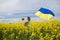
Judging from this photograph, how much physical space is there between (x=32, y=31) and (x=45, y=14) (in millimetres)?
348

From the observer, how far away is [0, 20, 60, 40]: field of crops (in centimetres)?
213

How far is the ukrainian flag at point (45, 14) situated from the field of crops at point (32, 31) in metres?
0.11

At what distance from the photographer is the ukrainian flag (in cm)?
234

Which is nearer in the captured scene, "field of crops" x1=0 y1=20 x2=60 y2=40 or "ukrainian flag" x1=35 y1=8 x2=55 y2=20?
"field of crops" x1=0 y1=20 x2=60 y2=40

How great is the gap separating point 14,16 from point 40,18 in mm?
359

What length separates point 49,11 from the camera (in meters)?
2.35

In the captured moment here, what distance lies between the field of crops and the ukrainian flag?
0.11 metres

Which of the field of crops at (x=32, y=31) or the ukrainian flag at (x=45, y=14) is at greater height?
the ukrainian flag at (x=45, y=14)

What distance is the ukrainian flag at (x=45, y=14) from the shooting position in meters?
2.34

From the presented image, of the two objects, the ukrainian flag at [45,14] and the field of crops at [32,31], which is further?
the ukrainian flag at [45,14]

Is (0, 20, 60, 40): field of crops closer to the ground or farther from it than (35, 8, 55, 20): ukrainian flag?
closer to the ground

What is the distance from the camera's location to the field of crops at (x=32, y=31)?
2133mm

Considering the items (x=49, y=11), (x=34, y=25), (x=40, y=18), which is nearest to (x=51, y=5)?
(x=49, y=11)

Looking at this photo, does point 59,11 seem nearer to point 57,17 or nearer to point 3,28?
point 57,17
